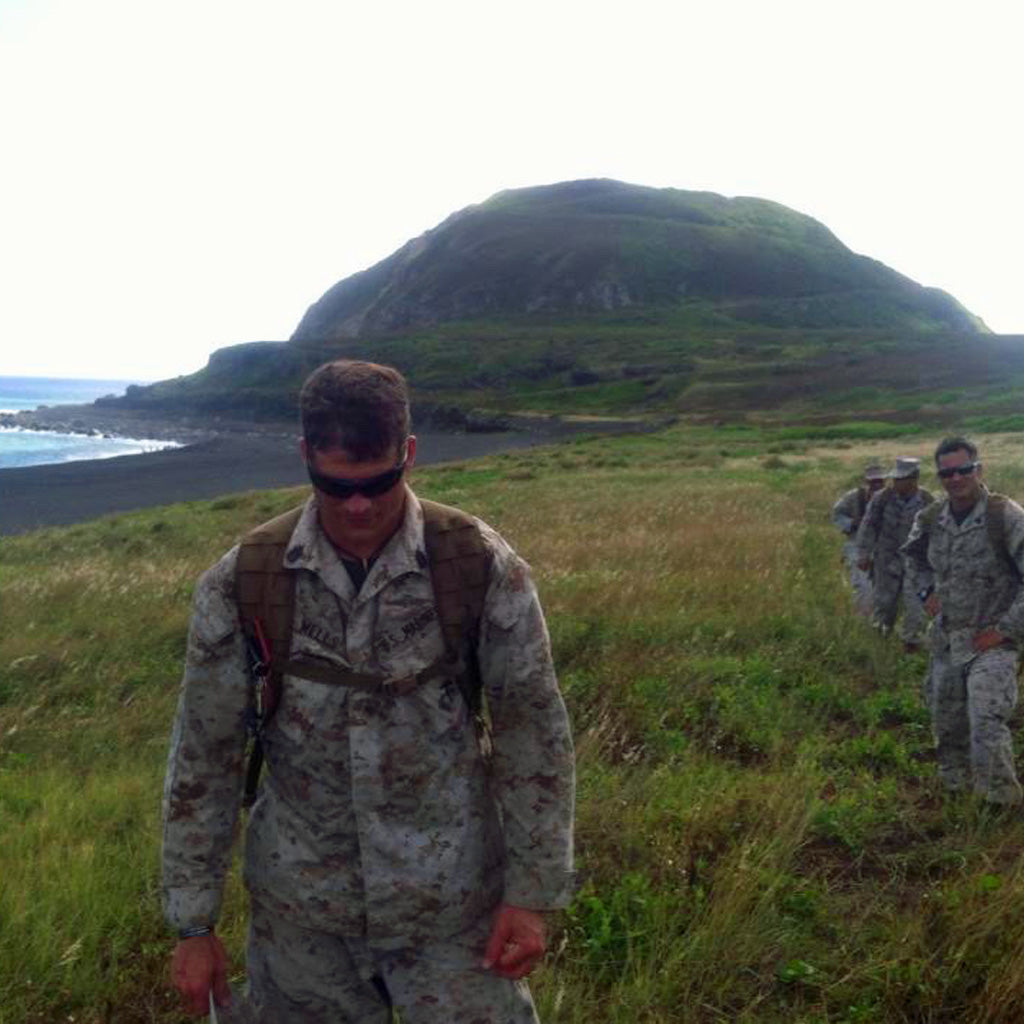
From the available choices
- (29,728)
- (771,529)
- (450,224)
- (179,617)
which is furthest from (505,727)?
(450,224)

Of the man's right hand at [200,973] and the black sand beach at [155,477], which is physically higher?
the man's right hand at [200,973]

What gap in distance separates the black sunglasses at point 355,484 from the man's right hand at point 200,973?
114cm

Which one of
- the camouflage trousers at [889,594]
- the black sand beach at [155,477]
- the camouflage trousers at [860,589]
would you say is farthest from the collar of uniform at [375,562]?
the black sand beach at [155,477]

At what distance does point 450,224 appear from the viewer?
640 ft

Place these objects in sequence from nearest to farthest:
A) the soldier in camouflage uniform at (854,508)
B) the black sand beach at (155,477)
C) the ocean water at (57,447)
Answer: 1. the soldier in camouflage uniform at (854,508)
2. the black sand beach at (155,477)
3. the ocean water at (57,447)

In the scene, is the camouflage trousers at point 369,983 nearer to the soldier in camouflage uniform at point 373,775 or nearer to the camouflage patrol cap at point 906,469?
the soldier in camouflage uniform at point 373,775

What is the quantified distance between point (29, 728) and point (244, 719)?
15.5ft

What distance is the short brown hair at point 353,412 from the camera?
91.0 inches

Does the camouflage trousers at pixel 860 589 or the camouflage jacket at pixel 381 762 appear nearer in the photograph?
the camouflage jacket at pixel 381 762

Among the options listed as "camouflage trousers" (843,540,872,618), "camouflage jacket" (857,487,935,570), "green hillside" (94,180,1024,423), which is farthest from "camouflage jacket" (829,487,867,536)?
"green hillside" (94,180,1024,423)

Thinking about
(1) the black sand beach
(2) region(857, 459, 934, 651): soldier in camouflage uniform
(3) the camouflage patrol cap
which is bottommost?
(1) the black sand beach

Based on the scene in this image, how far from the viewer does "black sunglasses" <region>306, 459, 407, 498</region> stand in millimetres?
2328

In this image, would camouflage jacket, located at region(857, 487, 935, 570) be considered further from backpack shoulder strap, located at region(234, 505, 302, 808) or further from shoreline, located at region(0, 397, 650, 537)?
shoreline, located at region(0, 397, 650, 537)

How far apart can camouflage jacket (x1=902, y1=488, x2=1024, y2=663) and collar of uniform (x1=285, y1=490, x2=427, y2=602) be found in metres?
4.00
